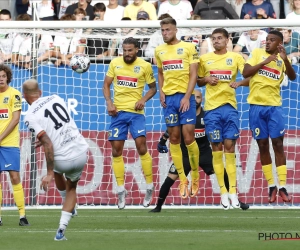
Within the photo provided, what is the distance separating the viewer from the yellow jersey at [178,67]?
1383 cm

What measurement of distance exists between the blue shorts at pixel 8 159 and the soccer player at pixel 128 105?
2.52 meters

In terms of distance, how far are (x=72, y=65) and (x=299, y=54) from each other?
14.8ft

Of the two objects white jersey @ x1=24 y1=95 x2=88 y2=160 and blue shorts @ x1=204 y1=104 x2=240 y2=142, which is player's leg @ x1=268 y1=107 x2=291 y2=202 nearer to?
blue shorts @ x1=204 y1=104 x2=240 y2=142

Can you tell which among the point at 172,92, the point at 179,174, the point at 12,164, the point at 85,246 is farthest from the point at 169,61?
the point at 85,246

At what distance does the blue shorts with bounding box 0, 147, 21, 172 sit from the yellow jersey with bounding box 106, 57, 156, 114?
2711 millimetres

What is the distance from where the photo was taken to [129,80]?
1462 cm

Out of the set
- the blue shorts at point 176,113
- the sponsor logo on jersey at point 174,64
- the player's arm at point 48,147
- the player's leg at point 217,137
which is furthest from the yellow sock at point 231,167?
the player's arm at point 48,147

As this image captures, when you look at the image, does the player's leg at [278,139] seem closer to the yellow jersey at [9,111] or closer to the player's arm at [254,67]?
the player's arm at [254,67]

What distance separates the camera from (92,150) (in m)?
17.0

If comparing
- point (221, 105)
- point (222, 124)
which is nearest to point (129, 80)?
point (221, 105)

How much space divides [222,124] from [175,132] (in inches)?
30.5

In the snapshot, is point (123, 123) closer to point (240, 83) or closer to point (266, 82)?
point (240, 83)
